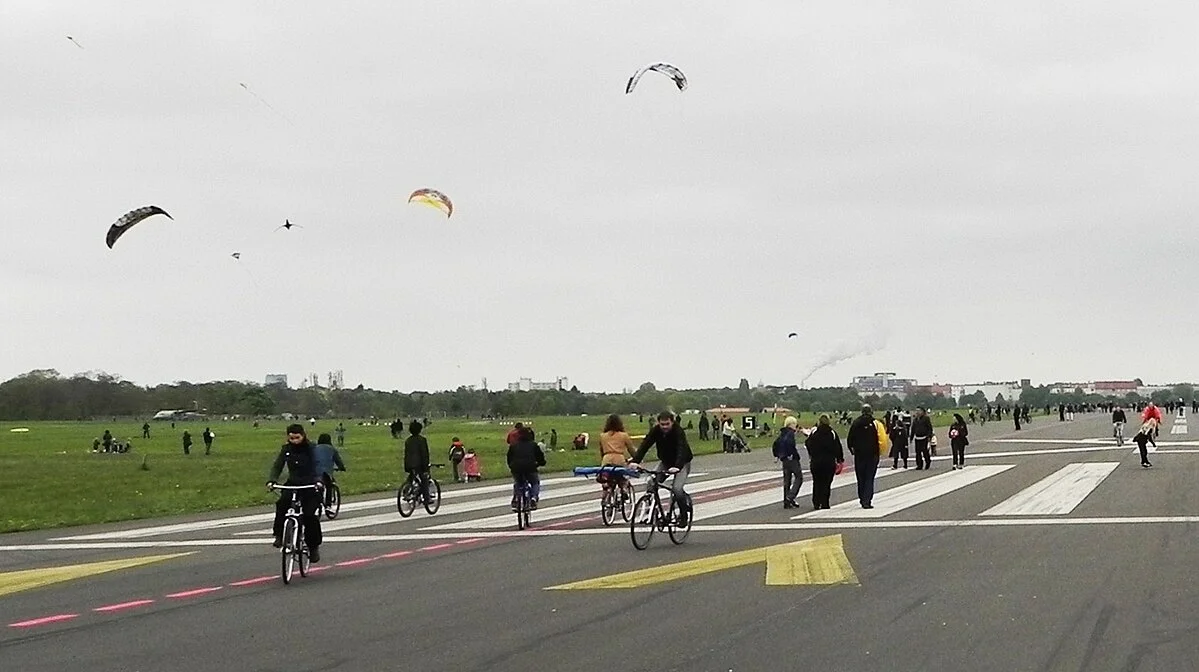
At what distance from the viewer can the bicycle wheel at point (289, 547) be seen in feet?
44.7

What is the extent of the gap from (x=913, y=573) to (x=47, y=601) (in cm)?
840

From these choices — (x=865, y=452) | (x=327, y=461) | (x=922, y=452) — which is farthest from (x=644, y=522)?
(x=922, y=452)

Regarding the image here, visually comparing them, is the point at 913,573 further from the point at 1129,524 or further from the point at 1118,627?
the point at 1129,524

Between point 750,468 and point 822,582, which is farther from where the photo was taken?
point 750,468

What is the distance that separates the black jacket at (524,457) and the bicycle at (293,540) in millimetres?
5681

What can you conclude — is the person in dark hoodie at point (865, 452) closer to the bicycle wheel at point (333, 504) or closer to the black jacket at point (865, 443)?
the black jacket at point (865, 443)

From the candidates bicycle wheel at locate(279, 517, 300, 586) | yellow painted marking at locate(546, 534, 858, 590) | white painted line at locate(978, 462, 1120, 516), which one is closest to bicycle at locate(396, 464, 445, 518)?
yellow painted marking at locate(546, 534, 858, 590)

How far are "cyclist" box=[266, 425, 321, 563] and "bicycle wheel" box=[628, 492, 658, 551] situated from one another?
12.4 ft

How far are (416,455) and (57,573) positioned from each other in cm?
799

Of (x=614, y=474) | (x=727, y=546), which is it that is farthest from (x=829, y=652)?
(x=614, y=474)

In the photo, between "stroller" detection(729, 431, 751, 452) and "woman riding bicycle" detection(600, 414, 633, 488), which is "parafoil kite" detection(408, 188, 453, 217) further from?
"stroller" detection(729, 431, 751, 452)

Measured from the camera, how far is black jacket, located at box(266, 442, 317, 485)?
1421 centimetres

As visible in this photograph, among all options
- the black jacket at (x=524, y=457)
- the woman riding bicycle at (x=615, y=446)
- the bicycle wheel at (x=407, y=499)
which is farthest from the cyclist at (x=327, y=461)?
the woman riding bicycle at (x=615, y=446)

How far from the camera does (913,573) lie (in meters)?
13.3
